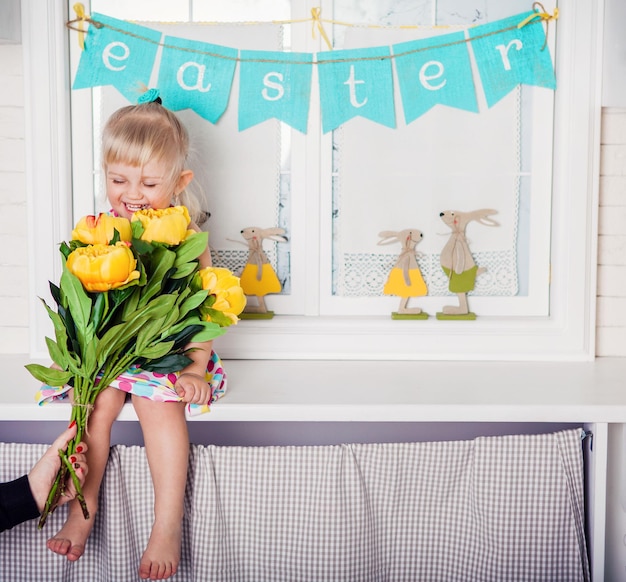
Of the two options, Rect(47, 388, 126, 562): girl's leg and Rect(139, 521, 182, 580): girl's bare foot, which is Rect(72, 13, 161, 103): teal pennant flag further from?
Rect(139, 521, 182, 580): girl's bare foot

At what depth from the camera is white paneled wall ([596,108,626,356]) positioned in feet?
6.38

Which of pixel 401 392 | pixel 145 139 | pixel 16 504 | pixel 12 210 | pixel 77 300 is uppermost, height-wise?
pixel 145 139

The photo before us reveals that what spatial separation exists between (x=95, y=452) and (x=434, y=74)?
1284 millimetres

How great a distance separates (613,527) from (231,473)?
87 cm

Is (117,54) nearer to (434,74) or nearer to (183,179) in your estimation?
(183,179)

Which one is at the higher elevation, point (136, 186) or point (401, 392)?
point (136, 186)

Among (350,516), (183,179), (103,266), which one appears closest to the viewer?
(103,266)

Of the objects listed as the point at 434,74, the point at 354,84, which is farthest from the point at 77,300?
the point at 434,74

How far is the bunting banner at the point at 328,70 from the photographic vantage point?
194 cm

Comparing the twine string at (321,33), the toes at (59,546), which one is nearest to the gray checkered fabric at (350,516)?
the toes at (59,546)

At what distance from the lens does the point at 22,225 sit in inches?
78.0

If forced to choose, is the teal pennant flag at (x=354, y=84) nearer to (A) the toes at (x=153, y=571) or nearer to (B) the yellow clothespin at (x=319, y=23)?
(B) the yellow clothespin at (x=319, y=23)

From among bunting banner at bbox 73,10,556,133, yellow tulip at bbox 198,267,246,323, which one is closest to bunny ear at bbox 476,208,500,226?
bunting banner at bbox 73,10,556,133

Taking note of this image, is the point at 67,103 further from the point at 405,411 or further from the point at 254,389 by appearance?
the point at 405,411
